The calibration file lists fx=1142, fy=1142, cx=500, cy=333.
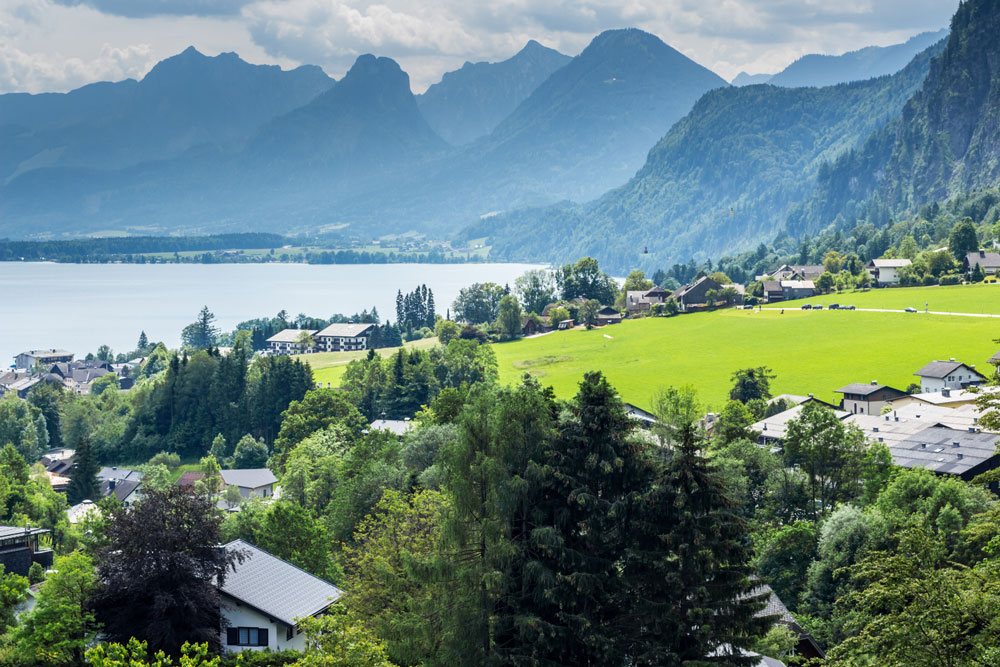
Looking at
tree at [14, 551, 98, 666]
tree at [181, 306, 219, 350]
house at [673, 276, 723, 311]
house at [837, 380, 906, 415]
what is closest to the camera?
tree at [14, 551, 98, 666]

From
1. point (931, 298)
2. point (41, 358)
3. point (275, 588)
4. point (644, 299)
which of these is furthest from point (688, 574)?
point (41, 358)

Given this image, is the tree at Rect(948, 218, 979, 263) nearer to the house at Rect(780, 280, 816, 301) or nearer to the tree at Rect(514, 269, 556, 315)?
the house at Rect(780, 280, 816, 301)

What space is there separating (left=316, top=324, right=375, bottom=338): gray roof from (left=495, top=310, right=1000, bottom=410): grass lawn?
1772 inches

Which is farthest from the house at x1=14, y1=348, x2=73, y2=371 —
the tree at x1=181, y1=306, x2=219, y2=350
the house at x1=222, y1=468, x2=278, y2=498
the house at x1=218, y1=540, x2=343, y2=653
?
the house at x1=218, y1=540, x2=343, y2=653

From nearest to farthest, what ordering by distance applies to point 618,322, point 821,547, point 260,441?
point 821,547 < point 260,441 < point 618,322

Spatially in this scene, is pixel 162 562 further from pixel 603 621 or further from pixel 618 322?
pixel 618 322

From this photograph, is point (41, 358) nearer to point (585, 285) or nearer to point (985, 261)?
point (585, 285)

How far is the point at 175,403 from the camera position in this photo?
99.8 metres

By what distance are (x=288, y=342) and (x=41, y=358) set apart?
34443 millimetres

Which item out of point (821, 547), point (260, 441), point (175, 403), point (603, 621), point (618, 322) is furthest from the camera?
point (618, 322)

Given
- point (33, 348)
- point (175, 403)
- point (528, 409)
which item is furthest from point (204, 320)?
point (528, 409)

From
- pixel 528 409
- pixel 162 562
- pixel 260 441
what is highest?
pixel 528 409

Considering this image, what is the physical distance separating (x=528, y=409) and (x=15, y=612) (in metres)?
14.8

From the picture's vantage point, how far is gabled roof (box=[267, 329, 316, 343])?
162137 millimetres
